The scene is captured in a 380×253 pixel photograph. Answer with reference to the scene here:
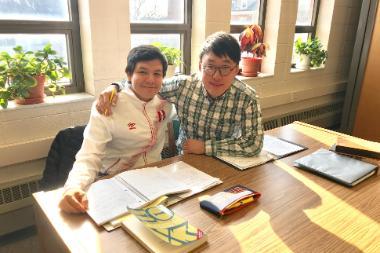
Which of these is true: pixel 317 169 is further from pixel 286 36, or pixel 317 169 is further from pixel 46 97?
pixel 286 36

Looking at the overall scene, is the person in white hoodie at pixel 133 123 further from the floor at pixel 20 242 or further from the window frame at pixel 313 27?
the window frame at pixel 313 27

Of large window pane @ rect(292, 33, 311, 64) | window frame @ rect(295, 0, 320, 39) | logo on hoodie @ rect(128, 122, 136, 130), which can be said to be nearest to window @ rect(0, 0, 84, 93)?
logo on hoodie @ rect(128, 122, 136, 130)

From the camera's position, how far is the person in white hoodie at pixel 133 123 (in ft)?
4.33

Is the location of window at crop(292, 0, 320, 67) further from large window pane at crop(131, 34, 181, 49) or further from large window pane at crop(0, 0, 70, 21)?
large window pane at crop(0, 0, 70, 21)

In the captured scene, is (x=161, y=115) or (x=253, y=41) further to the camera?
(x=253, y=41)

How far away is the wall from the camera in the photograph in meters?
1.81

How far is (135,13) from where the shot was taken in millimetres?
2285

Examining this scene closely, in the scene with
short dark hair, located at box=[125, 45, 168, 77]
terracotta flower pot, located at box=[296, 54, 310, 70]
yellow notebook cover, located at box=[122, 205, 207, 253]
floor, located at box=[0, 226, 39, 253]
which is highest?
short dark hair, located at box=[125, 45, 168, 77]

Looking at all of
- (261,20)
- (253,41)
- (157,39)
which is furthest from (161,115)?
(261,20)

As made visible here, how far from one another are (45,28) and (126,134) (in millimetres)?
1017

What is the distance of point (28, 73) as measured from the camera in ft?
5.67

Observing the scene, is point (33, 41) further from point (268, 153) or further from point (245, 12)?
point (245, 12)

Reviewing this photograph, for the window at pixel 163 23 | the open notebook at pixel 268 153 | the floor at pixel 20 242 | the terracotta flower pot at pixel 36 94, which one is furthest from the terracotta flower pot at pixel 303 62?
the floor at pixel 20 242

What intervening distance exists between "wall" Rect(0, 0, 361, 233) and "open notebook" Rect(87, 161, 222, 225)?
0.89 metres
